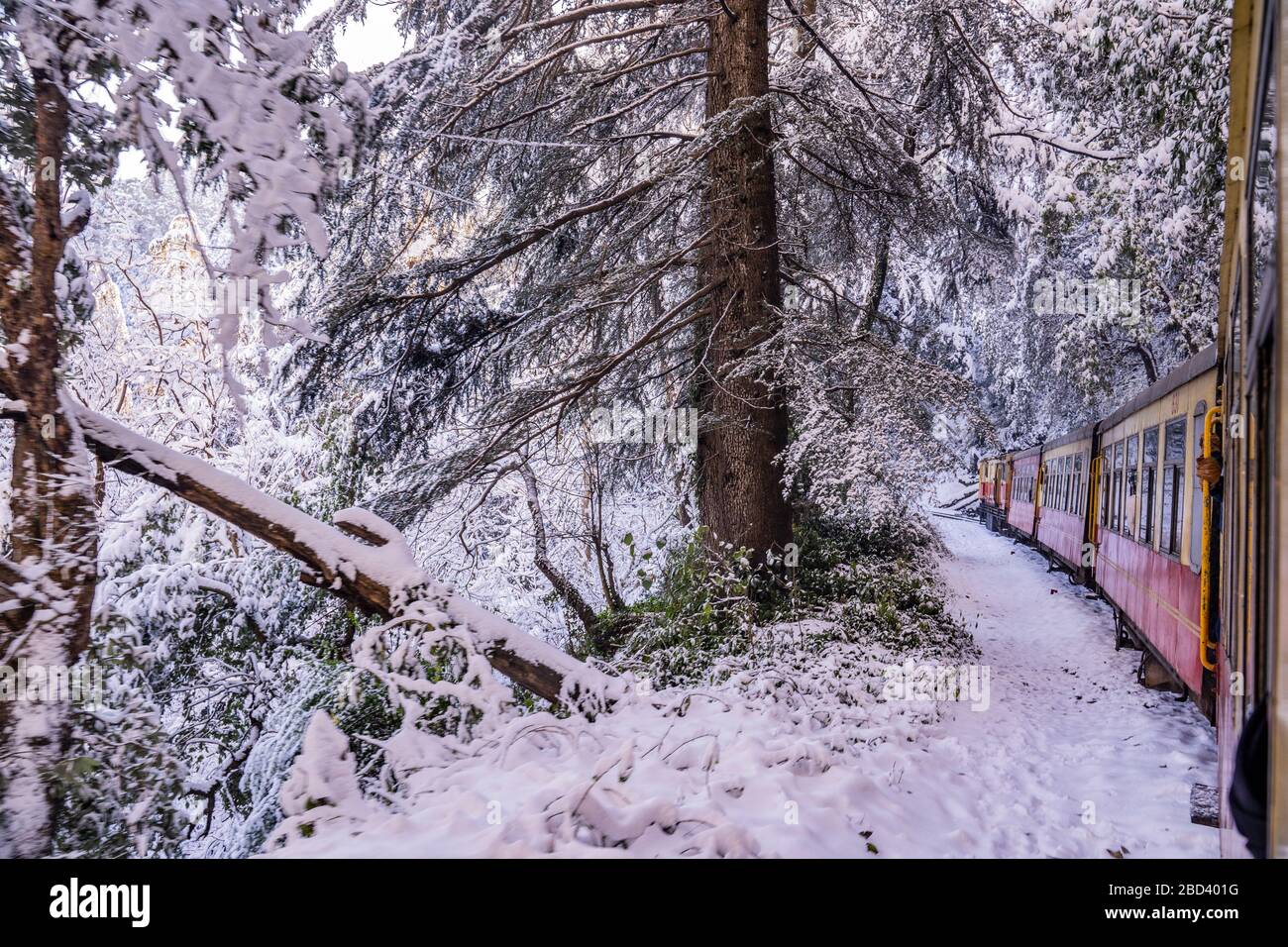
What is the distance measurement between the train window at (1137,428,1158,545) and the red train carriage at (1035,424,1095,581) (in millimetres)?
4541

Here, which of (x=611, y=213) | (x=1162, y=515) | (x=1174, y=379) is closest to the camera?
(x=1174, y=379)

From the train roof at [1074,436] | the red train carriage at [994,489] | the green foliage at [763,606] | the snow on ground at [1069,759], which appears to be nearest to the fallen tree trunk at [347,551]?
the green foliage at [763,606]

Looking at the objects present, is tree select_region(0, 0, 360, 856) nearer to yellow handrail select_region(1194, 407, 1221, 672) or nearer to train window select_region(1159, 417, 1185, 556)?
yellow handrail select_region(1194, 407, 1221, 672)

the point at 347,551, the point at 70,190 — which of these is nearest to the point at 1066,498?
the point at 347,551

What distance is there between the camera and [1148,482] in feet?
26.4

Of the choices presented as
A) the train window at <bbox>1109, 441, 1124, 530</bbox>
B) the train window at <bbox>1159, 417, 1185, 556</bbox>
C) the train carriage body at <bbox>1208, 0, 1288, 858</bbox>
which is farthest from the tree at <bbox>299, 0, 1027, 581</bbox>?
the train carriage body at <bbox>1208, 0, 1288, 858</bbox>

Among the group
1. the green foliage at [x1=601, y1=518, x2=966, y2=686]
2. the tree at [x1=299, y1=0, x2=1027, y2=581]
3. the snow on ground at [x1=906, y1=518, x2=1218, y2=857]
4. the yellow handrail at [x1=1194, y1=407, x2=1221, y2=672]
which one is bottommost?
the snow on ground at [x1=906, y1=518, x2=1218, y2=857]

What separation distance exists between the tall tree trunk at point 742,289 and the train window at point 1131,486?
445cm

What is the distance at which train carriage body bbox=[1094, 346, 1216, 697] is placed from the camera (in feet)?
20.0

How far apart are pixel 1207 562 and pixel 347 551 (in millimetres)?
6165

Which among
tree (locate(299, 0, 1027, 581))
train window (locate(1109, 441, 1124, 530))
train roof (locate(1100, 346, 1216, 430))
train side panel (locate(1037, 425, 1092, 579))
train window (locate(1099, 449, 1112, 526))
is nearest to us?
train roof (locate(1100, 346, 1216, 430))

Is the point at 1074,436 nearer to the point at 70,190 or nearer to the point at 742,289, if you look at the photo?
the point at 742,289

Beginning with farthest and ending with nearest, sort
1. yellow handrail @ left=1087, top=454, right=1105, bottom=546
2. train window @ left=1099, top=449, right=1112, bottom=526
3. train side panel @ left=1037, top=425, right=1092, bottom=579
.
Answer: train side panel @ left=1037, top=425, right=1092, bottom=579, yellow handrail @ left=1087, top=454, right=1105, bottom=546, train window @ left=1099, top=449, right=1112, bottom=526

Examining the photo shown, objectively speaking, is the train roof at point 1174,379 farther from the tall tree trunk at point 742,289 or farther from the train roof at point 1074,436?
the tall tree trunk at point 742,289
